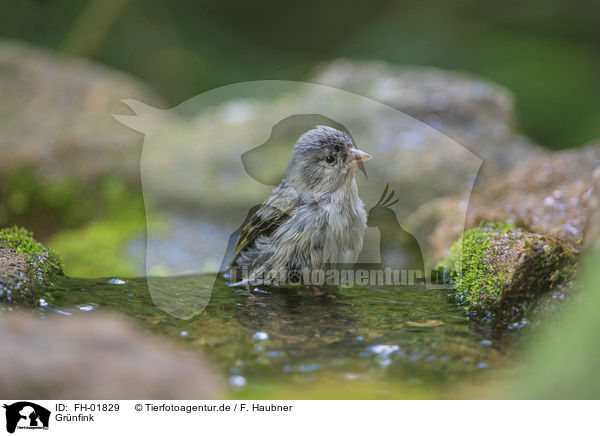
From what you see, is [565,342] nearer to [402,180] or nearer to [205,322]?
[205,322]

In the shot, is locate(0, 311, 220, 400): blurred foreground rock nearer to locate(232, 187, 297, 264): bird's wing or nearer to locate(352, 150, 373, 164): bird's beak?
locate(232, 187, 297, 264): bird's wing

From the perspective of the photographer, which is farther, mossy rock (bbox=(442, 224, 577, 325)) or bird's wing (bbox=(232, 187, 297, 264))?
bird's wing (bbox=(232, 187, 297, 264))

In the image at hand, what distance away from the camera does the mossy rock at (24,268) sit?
2.20 meters

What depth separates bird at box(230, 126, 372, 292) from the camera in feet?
10.1

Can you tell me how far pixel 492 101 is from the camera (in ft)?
15.9

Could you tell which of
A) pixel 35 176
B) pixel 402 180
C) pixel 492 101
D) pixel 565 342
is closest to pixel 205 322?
pixel 565 342

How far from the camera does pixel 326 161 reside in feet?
10.2

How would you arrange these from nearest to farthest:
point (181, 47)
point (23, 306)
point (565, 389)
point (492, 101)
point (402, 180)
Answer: point (565, 389), point (23, 306), point (402, 180), point (492, 101), point (181, 47)

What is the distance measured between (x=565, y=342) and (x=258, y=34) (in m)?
6.33

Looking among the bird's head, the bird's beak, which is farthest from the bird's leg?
the bird's beak

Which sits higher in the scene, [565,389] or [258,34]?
[258,34]

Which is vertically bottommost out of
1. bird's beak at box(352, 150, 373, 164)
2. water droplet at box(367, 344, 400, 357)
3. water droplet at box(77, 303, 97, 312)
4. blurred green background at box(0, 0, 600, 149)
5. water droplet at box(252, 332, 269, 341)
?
water droplet at box(367, 344, 400, 357)

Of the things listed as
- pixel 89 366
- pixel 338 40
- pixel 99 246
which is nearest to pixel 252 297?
pixel 89 366

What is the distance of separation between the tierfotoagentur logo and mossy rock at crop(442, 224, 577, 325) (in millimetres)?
344
